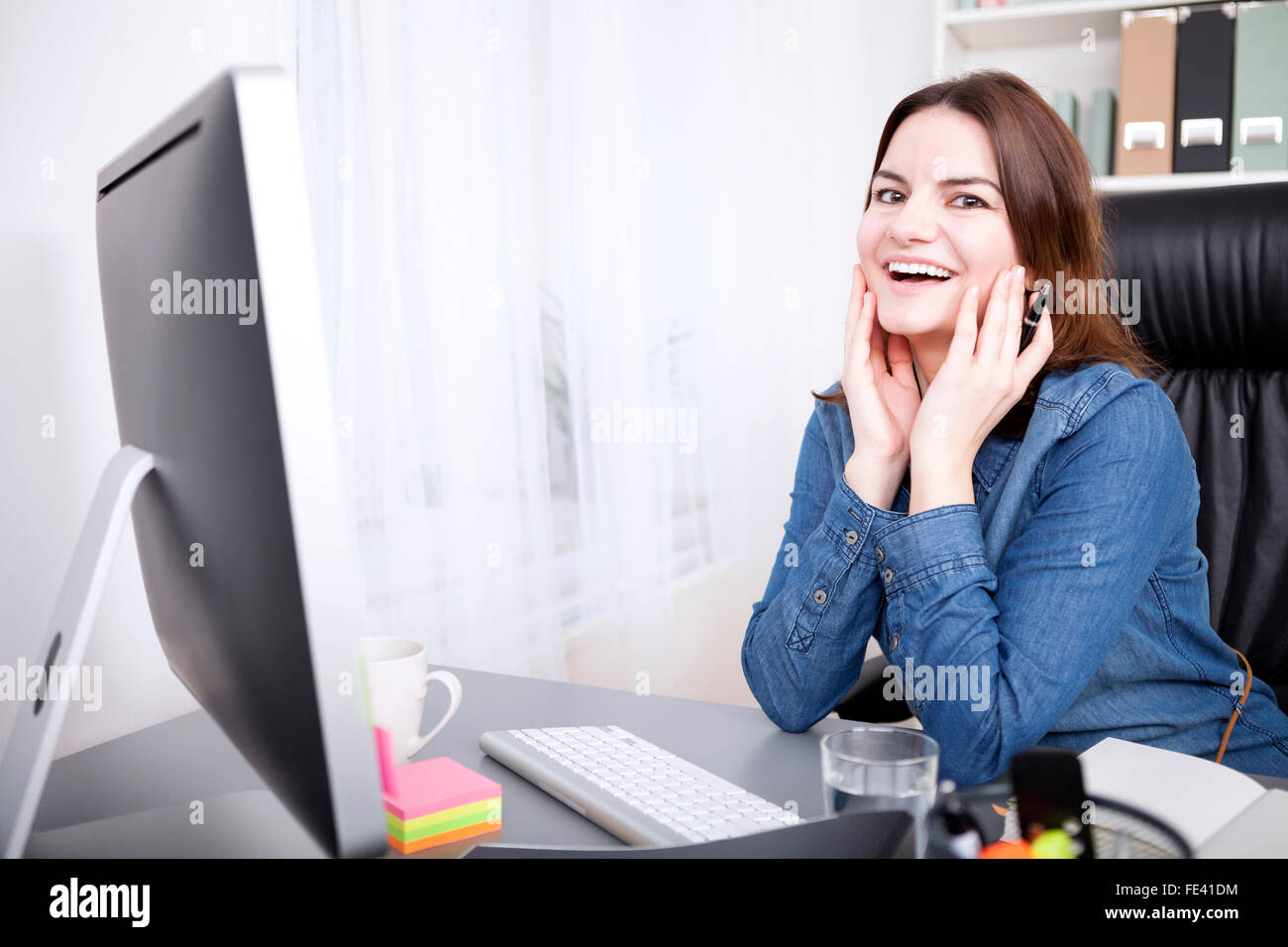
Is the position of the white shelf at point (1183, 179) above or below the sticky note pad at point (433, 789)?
above

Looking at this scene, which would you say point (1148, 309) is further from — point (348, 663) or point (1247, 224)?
point (348, 663)

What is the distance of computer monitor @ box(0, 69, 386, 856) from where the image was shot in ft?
1.33

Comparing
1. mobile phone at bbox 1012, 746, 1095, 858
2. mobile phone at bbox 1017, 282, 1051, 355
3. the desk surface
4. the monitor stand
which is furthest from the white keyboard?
mobile phone at bbox 1017, 282, 1051, 355

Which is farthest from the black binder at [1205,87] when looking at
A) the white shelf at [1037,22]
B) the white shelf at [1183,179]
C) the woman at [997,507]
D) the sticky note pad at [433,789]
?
the sticky note pad at [433,789]

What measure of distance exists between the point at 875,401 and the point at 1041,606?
30 cm

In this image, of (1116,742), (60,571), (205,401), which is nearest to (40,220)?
(60,571)

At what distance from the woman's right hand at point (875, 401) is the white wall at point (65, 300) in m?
0.74

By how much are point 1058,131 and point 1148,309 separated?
386mm

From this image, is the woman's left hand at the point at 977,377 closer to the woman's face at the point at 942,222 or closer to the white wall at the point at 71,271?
the woman's face at the point at 942,222

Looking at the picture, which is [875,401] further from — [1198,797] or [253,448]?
[253,448]

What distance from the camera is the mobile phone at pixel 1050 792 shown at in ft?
1.37

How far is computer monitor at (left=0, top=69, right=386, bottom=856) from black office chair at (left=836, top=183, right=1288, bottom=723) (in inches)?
49.1

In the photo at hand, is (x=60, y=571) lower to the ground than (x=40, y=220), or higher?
lower
